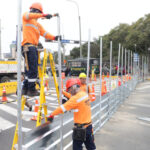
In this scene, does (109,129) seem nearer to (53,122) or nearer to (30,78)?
(53,122)

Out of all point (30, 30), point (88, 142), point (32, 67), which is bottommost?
point (88, 142)

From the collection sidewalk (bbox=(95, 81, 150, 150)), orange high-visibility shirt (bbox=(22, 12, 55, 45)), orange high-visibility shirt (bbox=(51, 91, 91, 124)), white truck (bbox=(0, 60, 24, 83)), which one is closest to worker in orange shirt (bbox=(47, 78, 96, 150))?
orange high-visibility shirt (bbox=(51, 91, 91, 124))

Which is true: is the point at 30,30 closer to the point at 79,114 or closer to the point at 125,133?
the point at 79,114

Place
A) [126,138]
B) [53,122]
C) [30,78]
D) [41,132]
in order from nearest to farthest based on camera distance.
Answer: [41,132] → [53,122] → [30,78] → [126,138]

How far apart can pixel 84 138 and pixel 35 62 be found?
1.54 metres

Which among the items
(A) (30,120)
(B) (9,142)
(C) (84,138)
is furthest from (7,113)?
(C) (84,138)

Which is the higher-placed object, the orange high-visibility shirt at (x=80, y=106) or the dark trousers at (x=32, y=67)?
the dark trousers at (x=32, y=67)

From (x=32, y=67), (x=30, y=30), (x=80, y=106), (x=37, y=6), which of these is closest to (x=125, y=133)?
(x=80, y=106)

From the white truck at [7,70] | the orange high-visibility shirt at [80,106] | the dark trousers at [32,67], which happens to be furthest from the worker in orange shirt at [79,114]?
the white truck at [7,70]

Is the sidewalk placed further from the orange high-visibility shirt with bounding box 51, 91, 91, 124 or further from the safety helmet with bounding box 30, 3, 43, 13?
the safety helmet with bounding box 30, 3, 43, 13

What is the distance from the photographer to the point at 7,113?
7.30 m

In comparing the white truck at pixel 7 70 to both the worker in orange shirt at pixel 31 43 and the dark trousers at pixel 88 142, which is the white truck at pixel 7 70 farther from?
the dark trousers at pixel 88 142

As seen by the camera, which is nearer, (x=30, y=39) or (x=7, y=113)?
(x=30, y=39)

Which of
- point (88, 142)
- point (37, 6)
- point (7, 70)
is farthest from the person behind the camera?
point (7, 70)
